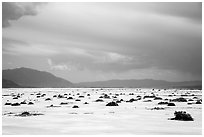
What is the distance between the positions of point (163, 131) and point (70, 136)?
12.0 ft

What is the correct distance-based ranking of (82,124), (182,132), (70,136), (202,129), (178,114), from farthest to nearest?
(178,114), (82,124), (202,129), (182,132), (70,136)

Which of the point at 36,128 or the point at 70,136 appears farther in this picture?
the point at 36,128

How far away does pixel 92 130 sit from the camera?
1123 cm

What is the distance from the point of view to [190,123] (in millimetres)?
13156

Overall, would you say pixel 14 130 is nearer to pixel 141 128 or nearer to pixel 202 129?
pixel 141 128

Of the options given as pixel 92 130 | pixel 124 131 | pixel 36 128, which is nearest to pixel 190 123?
pixel 124 131

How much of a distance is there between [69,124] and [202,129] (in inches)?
225

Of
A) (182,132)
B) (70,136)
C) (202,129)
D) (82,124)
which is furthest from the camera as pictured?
(82,124)

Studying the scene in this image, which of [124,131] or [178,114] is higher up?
[178,114]

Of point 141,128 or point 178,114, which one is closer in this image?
point 141,128

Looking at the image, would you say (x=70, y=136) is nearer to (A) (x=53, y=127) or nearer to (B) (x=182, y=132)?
(A) (x=53, y=127)

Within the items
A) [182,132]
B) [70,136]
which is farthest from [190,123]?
[70,136]

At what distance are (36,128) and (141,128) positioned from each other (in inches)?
170

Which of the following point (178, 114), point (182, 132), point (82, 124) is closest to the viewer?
point (182, 132)
